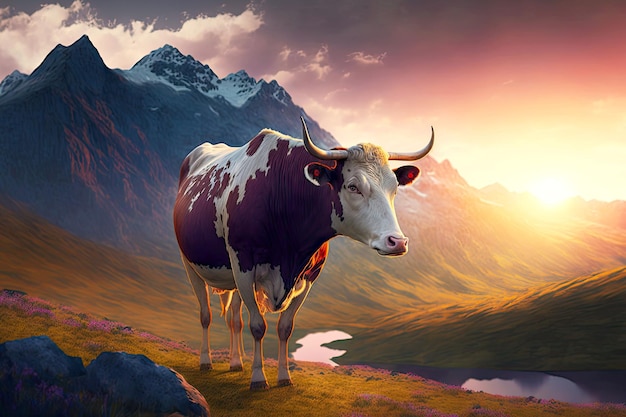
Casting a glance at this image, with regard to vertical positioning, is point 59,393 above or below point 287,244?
below

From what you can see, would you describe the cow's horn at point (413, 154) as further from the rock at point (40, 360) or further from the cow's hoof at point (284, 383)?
the rock at point (40, 360)

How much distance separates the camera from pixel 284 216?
9594 mm

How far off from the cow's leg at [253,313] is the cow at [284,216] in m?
0.02

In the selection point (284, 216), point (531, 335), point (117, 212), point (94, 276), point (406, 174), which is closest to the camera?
point (284, 216)

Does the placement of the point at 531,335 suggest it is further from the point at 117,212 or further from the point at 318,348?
the point at 117,212

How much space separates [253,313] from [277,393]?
1.85 m

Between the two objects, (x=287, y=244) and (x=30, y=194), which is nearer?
(x=287, y=244)

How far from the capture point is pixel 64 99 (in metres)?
149

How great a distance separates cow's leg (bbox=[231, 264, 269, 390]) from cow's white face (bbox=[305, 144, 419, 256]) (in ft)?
7.63

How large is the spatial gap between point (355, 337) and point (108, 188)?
11044 cm

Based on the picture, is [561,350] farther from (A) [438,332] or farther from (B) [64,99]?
(B) [64,99]

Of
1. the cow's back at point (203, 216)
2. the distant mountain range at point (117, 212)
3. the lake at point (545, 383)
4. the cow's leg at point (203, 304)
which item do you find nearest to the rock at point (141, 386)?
the cow's back at point (203, 216)

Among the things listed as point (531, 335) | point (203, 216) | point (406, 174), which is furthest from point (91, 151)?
point (406, 174)

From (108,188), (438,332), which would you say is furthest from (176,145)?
(438,332)
